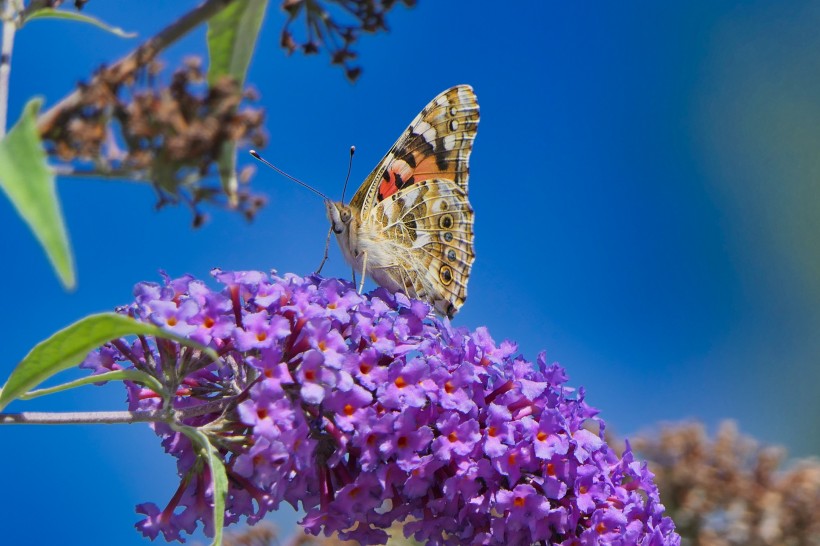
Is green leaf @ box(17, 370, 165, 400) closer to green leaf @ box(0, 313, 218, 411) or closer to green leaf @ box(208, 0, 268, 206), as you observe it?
green leaf @ box(0, 313, 218, 411)

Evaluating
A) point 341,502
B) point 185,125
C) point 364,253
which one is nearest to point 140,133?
point 185,125

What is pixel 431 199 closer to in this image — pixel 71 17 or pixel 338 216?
pixel 338 216

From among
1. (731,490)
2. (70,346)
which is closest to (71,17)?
(70,346)

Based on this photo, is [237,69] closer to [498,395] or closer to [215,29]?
[215,29]

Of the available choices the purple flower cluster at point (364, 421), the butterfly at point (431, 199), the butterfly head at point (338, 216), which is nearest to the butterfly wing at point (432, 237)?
the butterfly at point (431, 199)

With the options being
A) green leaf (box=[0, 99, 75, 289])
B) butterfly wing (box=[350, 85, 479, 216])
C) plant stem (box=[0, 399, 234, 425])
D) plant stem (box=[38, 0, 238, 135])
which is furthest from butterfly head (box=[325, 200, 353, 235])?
green leaf (box=[0, 99, 75, 289])

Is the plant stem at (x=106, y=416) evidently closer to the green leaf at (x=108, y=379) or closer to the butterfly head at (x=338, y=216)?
the green leaf at (x=108, y=379)

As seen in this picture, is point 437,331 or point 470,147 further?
point 470,147
